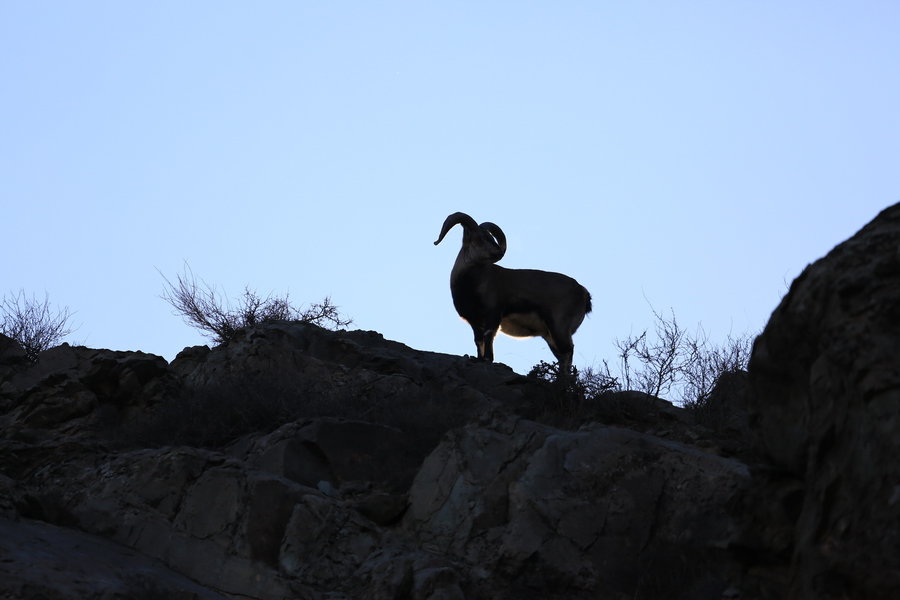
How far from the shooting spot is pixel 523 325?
50.7 feet

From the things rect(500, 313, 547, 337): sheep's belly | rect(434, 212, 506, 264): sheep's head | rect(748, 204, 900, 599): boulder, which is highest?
rect(434, 212, 506, 264): sheep's head

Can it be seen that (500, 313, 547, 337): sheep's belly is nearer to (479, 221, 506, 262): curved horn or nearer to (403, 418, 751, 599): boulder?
(479, 221, 506, 262): curved horn

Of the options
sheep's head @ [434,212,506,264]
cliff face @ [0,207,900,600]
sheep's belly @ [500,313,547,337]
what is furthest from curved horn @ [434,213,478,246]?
cliff face @ [0,207,900,600]

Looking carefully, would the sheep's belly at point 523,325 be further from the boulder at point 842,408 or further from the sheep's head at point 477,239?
the boulder at point 842,408

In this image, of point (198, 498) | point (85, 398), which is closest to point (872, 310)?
point (198, 498)

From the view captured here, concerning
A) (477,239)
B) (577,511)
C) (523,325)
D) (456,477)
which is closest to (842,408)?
(577,511)

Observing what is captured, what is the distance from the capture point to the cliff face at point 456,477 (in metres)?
3.77

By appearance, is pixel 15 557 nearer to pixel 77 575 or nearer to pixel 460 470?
pixel 77 575

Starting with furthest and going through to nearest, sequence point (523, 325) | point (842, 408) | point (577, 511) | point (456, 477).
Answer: point (523, 325) < point (456, 477) < point (577, 511) < point (842, 408)

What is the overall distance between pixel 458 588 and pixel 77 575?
224 centimetres

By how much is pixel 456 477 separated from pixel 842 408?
440 centimetres

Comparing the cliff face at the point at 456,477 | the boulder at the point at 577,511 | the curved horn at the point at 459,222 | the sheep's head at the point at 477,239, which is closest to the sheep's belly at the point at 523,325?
the sheep's head at the point at 477,239

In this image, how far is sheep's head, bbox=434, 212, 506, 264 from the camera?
15.6m

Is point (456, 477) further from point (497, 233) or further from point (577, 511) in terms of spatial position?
point (497, 233)
